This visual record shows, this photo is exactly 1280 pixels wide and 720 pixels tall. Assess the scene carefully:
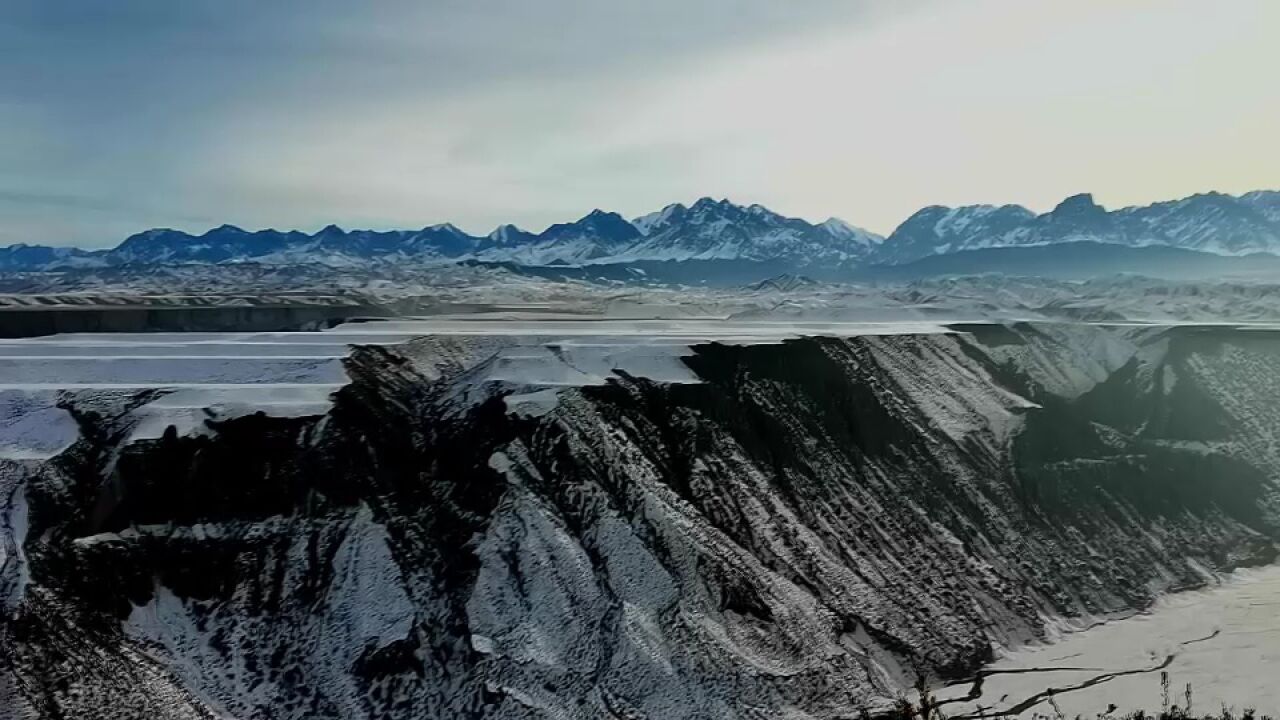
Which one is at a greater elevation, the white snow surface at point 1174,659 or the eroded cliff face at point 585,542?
the eroded cliff face at point 585,542

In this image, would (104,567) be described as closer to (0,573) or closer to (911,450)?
(0,573)

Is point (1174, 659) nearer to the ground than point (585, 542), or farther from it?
nearer to the ground

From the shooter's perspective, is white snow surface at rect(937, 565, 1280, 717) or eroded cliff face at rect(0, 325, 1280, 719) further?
white snow surface at rect(937, 565, 1280, 717)

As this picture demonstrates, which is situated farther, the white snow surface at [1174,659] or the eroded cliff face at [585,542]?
the white snow surface at [1174,659]

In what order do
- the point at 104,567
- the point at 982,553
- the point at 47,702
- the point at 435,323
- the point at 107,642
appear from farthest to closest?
the point at 435,323
the point at 982,553
the point at 104,567
the point at 107,642
the point at 47,702

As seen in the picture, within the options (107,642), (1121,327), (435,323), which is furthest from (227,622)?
(1121,327)

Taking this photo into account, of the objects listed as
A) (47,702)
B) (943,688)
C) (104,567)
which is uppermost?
(104,567)

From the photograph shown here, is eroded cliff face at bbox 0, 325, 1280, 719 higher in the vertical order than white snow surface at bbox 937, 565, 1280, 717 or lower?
higher

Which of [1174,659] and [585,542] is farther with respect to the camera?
[585,542]
